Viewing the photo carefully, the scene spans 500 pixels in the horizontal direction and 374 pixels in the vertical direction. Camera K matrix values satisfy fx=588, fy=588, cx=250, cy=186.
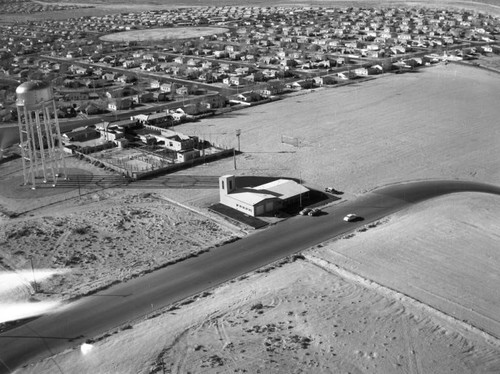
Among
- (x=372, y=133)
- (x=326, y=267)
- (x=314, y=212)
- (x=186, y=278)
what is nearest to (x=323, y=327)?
(x=326, y=267)

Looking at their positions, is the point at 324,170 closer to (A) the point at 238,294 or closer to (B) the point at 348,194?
(B) the point at 348,194

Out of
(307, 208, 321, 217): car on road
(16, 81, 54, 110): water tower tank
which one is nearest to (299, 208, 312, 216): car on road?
(307, 208, 321, 217): car on road

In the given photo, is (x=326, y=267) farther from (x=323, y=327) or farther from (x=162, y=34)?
(x=162, y=34)

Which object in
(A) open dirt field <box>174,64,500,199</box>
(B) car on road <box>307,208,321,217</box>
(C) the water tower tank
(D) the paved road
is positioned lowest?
(D) the paved road

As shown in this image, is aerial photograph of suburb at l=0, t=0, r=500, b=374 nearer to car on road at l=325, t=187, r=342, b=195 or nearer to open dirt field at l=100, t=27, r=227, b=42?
car on road at l=325, t=187, r=342, b=195

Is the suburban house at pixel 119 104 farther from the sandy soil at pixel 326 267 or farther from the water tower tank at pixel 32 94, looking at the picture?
the water tower tank at pixel 32 94

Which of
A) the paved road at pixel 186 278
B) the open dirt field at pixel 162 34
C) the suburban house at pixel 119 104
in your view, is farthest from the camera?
the open dirt field at pixel 162 34

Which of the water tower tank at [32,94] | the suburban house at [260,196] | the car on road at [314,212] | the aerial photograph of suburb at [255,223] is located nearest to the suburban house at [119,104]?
the aerial photograph of suburb at [255,223]
